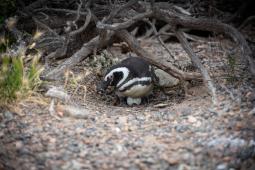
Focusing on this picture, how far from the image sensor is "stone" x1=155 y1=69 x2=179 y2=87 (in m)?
5.77

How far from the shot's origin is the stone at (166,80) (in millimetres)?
5771

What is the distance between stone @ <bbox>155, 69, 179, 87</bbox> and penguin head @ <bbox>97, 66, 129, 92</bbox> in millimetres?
598

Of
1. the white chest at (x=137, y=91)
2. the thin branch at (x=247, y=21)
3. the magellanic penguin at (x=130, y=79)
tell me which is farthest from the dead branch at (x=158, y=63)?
the thin branch at (x=247, y=21)

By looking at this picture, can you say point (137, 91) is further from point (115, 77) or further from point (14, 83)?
point (14, 83)

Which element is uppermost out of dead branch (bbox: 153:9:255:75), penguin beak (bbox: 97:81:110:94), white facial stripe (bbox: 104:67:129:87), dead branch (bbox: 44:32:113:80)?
dead branch (bbox: 153:9:255:75)

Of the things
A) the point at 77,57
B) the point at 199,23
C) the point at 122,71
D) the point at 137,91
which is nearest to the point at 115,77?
the point at 122,71

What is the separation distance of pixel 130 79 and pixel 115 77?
0.17 meters

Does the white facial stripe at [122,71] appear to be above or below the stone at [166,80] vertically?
above

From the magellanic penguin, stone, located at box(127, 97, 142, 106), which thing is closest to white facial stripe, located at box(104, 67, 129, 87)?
the magellanic penguin

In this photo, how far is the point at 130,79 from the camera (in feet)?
17.3

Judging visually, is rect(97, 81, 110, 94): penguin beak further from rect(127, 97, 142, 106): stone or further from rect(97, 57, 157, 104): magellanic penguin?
rect(127, 97, 142, 106): stone

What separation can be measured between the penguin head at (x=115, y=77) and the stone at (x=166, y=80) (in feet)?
1.96

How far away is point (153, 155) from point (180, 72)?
1.59 metres

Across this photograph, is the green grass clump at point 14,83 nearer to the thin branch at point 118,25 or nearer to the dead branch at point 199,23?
the thin branch at point 118,25
